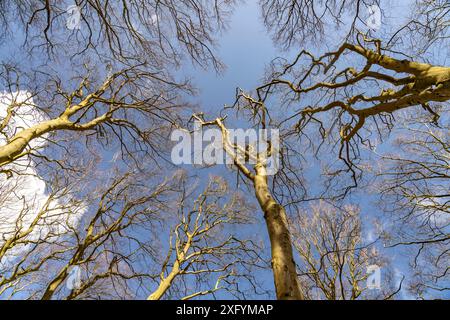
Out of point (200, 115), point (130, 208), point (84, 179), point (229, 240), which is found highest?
point (200, 115)

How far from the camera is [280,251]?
2.61 meters

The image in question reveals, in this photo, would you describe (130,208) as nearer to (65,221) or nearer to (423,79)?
(65,221)

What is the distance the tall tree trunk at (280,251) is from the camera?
2297mm

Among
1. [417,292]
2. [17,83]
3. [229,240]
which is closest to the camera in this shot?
[17,83]

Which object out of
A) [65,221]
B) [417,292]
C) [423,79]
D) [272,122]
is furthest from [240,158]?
[417,292]

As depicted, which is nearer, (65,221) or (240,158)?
(240,158)

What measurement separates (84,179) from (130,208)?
1.63 m

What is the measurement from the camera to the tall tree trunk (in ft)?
7.54
